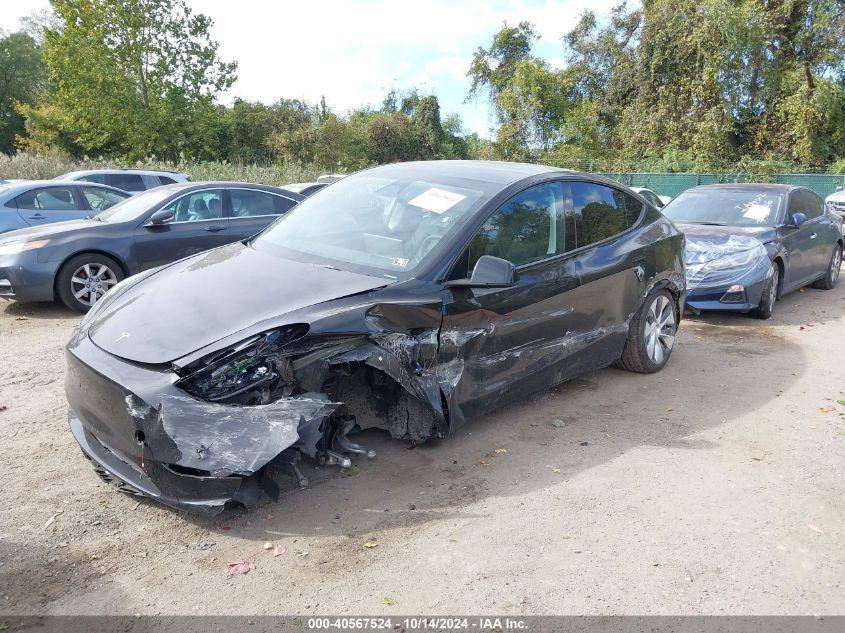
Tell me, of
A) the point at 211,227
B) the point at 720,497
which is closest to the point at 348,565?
the point at 720,497

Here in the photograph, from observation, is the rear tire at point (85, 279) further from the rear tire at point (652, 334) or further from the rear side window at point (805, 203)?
the rear side window at point (805, 203)

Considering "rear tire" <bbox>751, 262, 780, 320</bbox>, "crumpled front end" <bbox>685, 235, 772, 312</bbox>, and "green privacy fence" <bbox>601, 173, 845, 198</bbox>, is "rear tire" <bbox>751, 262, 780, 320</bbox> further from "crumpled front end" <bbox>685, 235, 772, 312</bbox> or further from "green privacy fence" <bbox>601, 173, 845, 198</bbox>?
"green privacy fence" <bbox>601, 173, 845, 198</bbox>

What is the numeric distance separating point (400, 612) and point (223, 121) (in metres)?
39.6

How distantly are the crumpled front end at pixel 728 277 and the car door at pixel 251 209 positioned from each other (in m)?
5.58

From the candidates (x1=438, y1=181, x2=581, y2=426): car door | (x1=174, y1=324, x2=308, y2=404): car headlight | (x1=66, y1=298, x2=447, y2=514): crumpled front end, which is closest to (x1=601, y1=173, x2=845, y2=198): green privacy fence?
(x1=438, y1=181, x2=581, y2=426): car door

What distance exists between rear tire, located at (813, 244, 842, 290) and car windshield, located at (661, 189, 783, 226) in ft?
6.36

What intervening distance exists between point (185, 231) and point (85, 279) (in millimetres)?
1343

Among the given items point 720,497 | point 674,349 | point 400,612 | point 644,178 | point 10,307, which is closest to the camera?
point 400,612

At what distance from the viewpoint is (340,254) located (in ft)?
14.6

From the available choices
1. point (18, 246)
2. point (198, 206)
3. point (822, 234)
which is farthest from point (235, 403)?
point (822, 234)

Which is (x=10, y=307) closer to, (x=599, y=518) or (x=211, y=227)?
(x=211, y=227)

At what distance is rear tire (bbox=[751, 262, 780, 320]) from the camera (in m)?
8.33

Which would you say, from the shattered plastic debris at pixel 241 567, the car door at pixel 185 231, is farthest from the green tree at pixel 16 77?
the shattered plastic debris at pixel 241 567

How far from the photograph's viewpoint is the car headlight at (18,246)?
7859 millimetres
